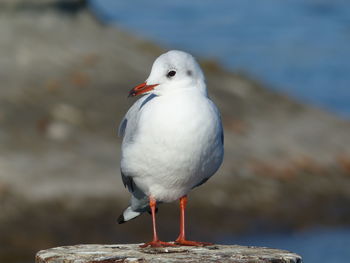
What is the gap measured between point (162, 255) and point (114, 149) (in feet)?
44.0

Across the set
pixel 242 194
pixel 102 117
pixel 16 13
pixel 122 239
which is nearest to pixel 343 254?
pixel 242 194

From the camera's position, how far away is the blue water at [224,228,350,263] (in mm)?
22391

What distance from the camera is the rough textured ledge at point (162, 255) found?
34.4ft

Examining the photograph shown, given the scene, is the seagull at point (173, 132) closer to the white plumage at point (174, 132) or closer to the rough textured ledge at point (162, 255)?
the white plumage at point (174, 132)

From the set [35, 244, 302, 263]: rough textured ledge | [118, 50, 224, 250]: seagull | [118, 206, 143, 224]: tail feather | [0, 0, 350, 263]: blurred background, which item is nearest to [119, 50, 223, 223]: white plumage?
[118, 50, 224, 250]: seagull

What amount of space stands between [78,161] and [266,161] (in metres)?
4.70

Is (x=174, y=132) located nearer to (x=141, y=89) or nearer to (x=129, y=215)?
(x=141, y=89)

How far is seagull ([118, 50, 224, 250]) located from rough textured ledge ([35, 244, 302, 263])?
415 mm

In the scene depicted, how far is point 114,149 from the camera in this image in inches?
945

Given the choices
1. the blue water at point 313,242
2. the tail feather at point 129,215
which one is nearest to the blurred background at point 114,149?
the blue water at point 313,242

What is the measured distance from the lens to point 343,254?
22.6m

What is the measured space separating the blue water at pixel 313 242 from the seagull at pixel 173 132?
1122cm

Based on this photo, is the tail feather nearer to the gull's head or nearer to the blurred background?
the gull's head

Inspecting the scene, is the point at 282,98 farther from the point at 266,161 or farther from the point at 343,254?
the point at 343,254
